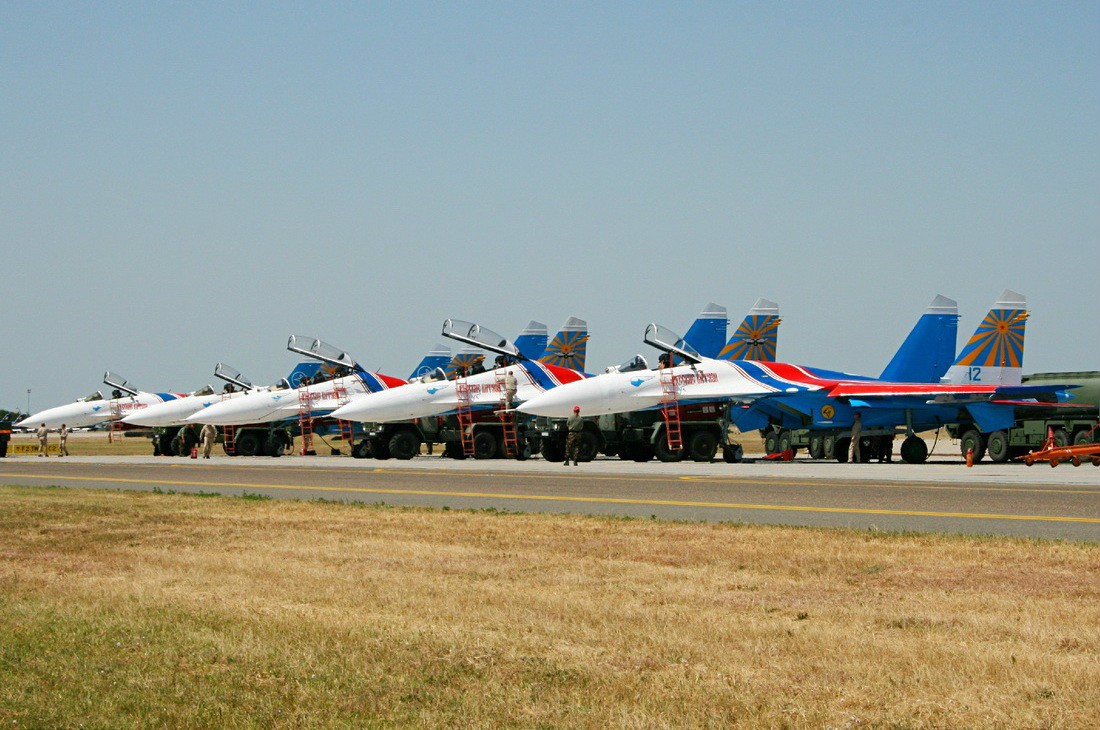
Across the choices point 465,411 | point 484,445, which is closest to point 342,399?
point 465,411

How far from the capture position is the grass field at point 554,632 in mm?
5770

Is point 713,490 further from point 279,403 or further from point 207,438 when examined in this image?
point 279,403

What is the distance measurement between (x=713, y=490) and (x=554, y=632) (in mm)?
13382

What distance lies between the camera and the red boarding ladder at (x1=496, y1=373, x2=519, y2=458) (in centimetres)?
3796

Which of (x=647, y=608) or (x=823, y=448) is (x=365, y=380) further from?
(x=647, y=608)

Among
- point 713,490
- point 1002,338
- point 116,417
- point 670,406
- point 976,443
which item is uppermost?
point 1002,338

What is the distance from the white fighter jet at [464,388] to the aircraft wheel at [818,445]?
770cm

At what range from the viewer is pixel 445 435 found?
39094 millimetres

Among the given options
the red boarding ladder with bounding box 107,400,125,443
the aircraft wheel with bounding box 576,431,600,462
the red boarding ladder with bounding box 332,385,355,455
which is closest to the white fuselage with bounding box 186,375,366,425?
the red boarding ladder with bounding box 332,385,355,455

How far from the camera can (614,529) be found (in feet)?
45.4

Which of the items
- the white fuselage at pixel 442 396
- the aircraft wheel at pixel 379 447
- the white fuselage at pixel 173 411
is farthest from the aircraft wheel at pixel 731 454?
the white fuselage at pixel 173 411

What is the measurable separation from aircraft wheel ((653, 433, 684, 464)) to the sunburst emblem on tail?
10503 millimetres

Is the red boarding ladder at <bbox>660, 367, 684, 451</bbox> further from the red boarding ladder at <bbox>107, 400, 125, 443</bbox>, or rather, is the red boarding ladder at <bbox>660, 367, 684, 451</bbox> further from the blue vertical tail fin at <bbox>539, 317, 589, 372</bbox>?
the red boarding ladder at <bbox>107, 400, 125, 443</bbox>

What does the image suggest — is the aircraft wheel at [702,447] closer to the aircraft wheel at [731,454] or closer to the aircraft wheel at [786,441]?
the aircraft wheel at [731,454]
